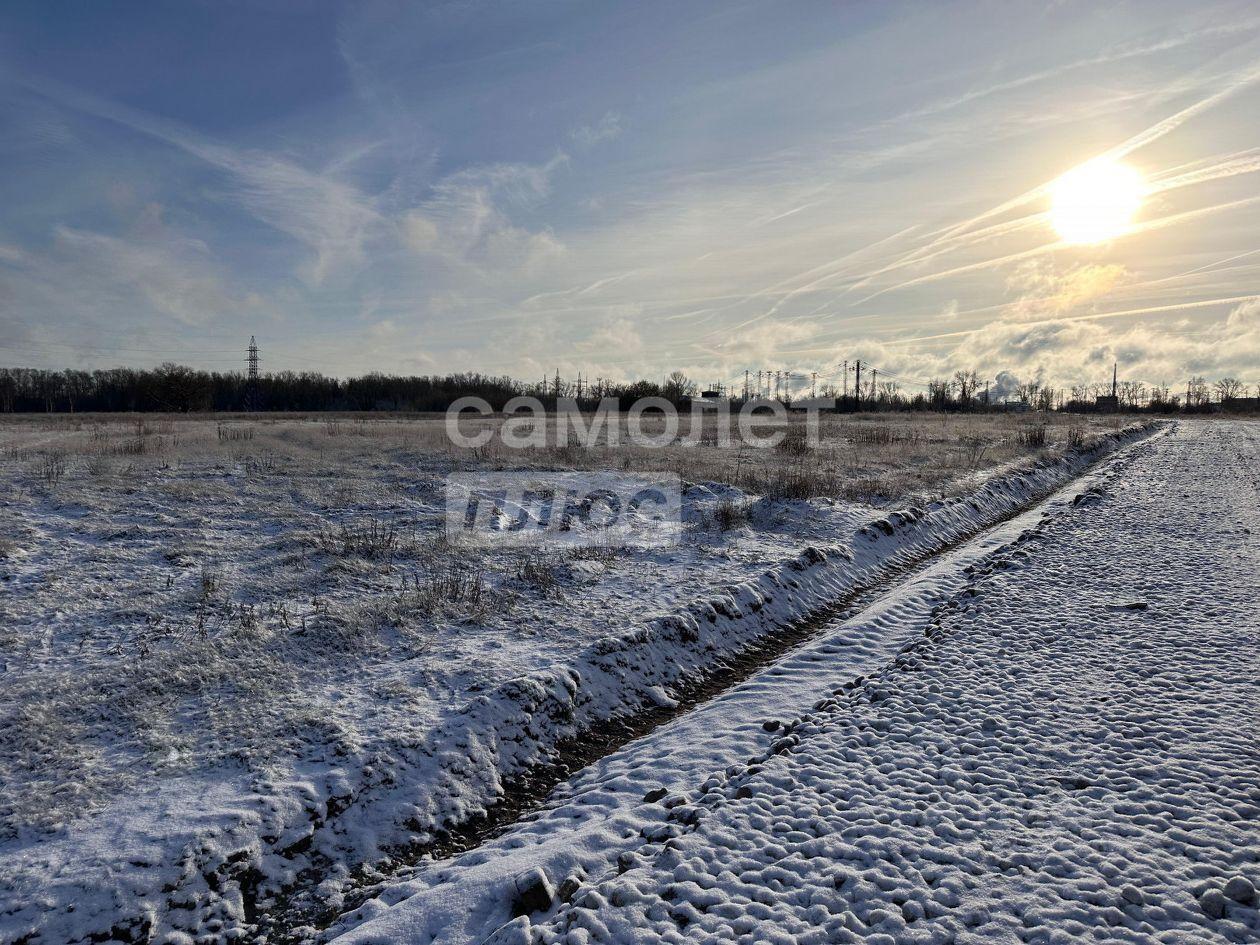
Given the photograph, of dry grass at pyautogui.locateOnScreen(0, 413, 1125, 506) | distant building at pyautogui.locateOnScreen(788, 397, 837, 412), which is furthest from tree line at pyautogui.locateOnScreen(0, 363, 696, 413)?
dry grass at pyautogui.locateOnScreen(0, 413, 1125, 506)

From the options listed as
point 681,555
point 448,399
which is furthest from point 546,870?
point 448,399

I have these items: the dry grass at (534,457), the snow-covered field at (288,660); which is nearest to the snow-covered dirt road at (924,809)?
the snow-covered field at (288,660)

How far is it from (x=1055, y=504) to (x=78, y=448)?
1047 inches

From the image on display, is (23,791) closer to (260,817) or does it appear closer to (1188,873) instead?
(260,817)

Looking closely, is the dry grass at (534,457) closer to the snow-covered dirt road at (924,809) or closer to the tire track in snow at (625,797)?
the tire track in snow at (625,797)

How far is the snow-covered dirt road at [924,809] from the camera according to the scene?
331 cm

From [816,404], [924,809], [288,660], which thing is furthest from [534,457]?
[816,404]

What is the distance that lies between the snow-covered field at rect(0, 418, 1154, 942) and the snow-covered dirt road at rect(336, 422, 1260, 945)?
2.86 ft

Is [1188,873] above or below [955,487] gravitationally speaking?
below

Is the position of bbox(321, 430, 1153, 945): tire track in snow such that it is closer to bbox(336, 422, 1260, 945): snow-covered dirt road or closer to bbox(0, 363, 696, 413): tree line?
bbox(336, 422, 1260, 945): snow-covered dirt road

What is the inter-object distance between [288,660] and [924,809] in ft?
18.3

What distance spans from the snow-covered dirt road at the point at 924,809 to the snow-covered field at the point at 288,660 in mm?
871

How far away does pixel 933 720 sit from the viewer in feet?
17.5

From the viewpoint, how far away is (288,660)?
20.6 ft
